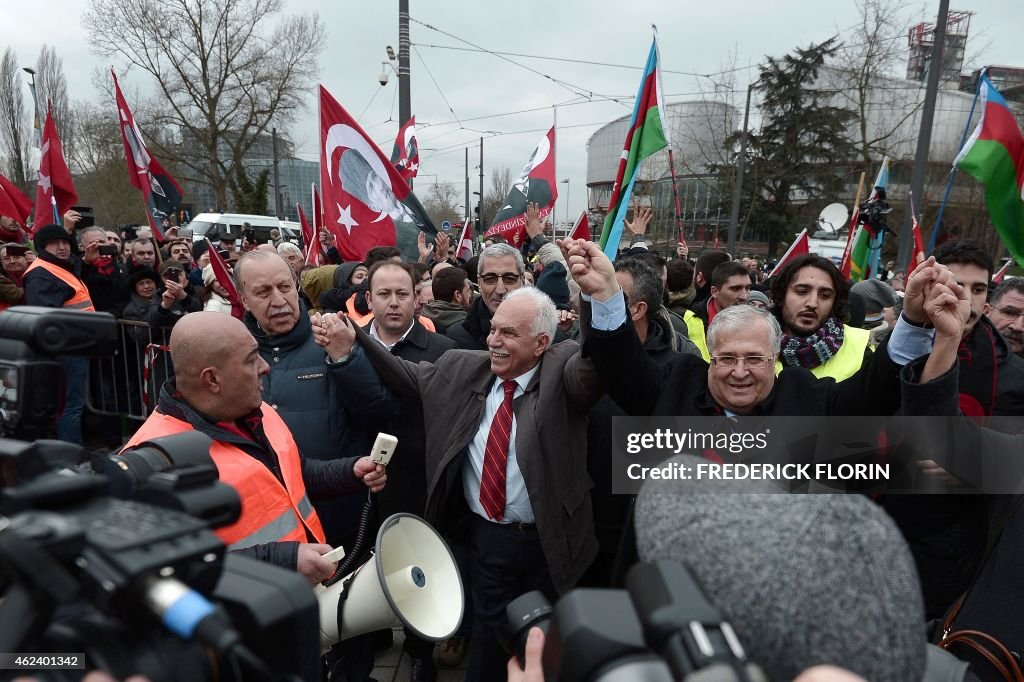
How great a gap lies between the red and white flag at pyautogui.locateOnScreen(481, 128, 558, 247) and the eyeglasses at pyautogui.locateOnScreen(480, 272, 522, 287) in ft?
8.28

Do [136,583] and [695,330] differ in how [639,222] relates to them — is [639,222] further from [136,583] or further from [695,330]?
[136,583]

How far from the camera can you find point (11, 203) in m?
6.25

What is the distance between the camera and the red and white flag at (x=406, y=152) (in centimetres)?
786

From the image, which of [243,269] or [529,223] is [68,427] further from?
[529,223]

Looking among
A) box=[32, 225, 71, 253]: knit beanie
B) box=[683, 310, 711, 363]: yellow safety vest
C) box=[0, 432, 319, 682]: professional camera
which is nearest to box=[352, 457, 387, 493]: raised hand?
box=[0, 432, 319, 682]: professional camera

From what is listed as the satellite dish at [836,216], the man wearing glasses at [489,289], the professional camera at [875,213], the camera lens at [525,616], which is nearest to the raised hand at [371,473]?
the camera lens at [525,616]

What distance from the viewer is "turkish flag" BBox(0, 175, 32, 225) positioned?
A: 6.21 metres

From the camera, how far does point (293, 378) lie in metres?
2.75

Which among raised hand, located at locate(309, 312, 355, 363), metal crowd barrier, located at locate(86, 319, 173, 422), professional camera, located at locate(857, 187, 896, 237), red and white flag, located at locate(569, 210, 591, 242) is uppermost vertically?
professional camera, located at locate(857, 187, 896, 237)

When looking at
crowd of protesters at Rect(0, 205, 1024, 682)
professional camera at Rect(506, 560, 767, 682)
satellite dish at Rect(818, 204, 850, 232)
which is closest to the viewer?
professional camera at Rect(506, 560, 767, 682)

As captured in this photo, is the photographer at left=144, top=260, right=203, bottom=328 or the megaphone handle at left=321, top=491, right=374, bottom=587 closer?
the megaphone handle at left=321, top=491, right=374, bottom=587

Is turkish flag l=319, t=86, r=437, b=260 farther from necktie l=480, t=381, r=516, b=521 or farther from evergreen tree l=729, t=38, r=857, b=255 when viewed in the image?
evergreen tree l=729, t=38, r=857, b=255

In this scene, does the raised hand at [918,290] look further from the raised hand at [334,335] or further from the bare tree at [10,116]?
the bare tree at [10,116]

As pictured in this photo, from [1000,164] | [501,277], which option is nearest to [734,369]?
[501,277]
